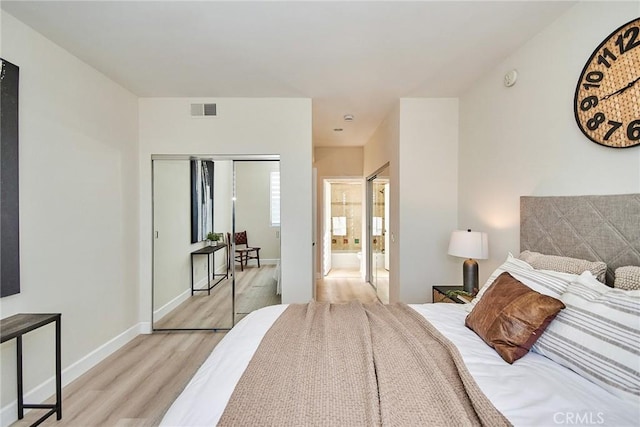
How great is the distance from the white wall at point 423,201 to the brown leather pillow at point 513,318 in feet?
5.76

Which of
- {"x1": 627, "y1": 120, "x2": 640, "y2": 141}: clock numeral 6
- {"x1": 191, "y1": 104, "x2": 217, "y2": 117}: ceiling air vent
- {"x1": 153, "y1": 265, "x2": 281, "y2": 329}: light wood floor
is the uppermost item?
{"x1": 191, "y1": 104, "x2": 217, "y2": 117}: ceiling air vent

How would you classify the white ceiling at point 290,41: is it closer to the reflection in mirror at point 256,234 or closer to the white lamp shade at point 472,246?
the reflection in mirror at point 256,234

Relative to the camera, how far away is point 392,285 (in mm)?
3596

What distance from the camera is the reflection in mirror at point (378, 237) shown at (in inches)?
181

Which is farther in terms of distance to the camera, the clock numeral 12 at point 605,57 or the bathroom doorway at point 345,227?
the bathroom doorway at point 345,227

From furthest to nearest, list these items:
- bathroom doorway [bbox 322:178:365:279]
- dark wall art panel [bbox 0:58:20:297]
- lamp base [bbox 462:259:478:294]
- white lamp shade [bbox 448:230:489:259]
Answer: bathroom doorway [bbox 322:178:365:279], lamp base [bbox 462:259:478:294], white lamp shade [bbox 448:230:489:259], dark wall art panel [bbox 0:58:20:297]

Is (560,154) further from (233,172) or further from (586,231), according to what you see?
(233,172)

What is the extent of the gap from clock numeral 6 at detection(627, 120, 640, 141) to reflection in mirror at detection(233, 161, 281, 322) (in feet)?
9.11

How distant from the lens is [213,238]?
3.33 m

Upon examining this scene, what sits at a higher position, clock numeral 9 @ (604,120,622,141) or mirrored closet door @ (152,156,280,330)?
clock numeral 9 @ (604,120,622,141)

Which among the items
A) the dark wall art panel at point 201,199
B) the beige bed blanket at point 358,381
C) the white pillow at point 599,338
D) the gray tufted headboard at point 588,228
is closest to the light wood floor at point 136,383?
the dark wall art panel at point 201,199

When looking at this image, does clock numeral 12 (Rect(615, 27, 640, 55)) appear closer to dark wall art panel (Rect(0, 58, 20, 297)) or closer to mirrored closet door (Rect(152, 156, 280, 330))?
mirrored closet door (Rect(152, 156, 280, 330))

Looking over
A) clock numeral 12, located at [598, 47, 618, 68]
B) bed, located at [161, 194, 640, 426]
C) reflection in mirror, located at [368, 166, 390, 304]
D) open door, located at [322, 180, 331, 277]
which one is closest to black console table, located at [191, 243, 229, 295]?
bed, located at [161, 194, 640, 426]

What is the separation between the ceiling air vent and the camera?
10.6 ft
